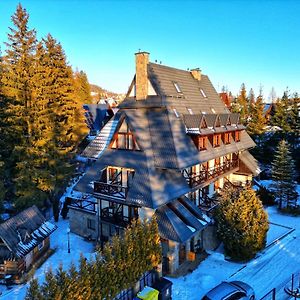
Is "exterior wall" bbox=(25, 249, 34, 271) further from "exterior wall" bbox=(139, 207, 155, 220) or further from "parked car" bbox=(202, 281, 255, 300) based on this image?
"parked car" bbox=(202, 281, 255, 300)

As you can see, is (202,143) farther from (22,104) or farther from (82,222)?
(22,104)

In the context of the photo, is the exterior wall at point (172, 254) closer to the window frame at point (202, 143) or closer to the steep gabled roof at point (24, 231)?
the window frame at point (202, 143)

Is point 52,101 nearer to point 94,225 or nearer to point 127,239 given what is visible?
point 94,225

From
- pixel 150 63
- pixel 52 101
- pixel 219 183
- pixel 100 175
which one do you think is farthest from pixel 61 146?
pixel 219 183

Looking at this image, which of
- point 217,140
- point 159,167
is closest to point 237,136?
point 217,140

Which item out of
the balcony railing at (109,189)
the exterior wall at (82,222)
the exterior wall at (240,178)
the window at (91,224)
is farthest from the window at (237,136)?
the window at (91,224)

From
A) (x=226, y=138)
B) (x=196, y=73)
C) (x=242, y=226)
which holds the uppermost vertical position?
(x=196, y=73)

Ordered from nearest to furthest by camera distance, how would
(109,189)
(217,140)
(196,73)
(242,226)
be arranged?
1. (242,226)
2. (109,189)
3. (217,140)
4. (196,73)
